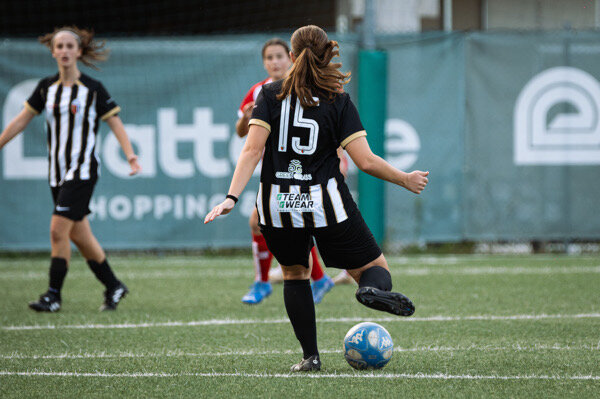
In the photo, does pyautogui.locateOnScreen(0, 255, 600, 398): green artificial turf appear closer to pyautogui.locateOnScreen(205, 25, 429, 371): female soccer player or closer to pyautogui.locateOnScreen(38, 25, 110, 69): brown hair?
pyautogui.locateOnScreen(205, 25, 429, 371): female soccer player

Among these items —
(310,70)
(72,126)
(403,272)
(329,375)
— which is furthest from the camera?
(403,272)

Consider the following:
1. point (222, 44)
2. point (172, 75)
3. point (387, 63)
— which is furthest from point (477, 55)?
point (172, 75)

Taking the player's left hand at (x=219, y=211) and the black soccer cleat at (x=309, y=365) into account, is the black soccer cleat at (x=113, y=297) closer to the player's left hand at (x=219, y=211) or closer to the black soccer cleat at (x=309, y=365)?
the black soccer cleat at (x=309, y=365)

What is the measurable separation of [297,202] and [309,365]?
882 mm

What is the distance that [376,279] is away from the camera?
13.0 feet

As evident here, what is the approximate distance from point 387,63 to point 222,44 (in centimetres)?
219

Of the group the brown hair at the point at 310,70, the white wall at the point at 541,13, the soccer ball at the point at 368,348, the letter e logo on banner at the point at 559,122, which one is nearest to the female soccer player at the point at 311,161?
the brown hair at the point at 310,70

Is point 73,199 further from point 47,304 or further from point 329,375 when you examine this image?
point 329,375

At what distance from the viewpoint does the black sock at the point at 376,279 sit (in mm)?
3924

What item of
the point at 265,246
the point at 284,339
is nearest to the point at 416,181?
the point at 284,339

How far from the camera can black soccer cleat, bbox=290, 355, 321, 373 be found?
13.7 ft

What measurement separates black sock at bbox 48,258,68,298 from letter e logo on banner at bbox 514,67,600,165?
640cm

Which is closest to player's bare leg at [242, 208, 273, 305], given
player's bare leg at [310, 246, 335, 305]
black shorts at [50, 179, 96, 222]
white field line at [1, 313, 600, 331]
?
player's bare leg at [310, 246, 335, 305]

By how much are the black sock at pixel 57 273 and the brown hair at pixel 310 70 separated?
3.30 meters
